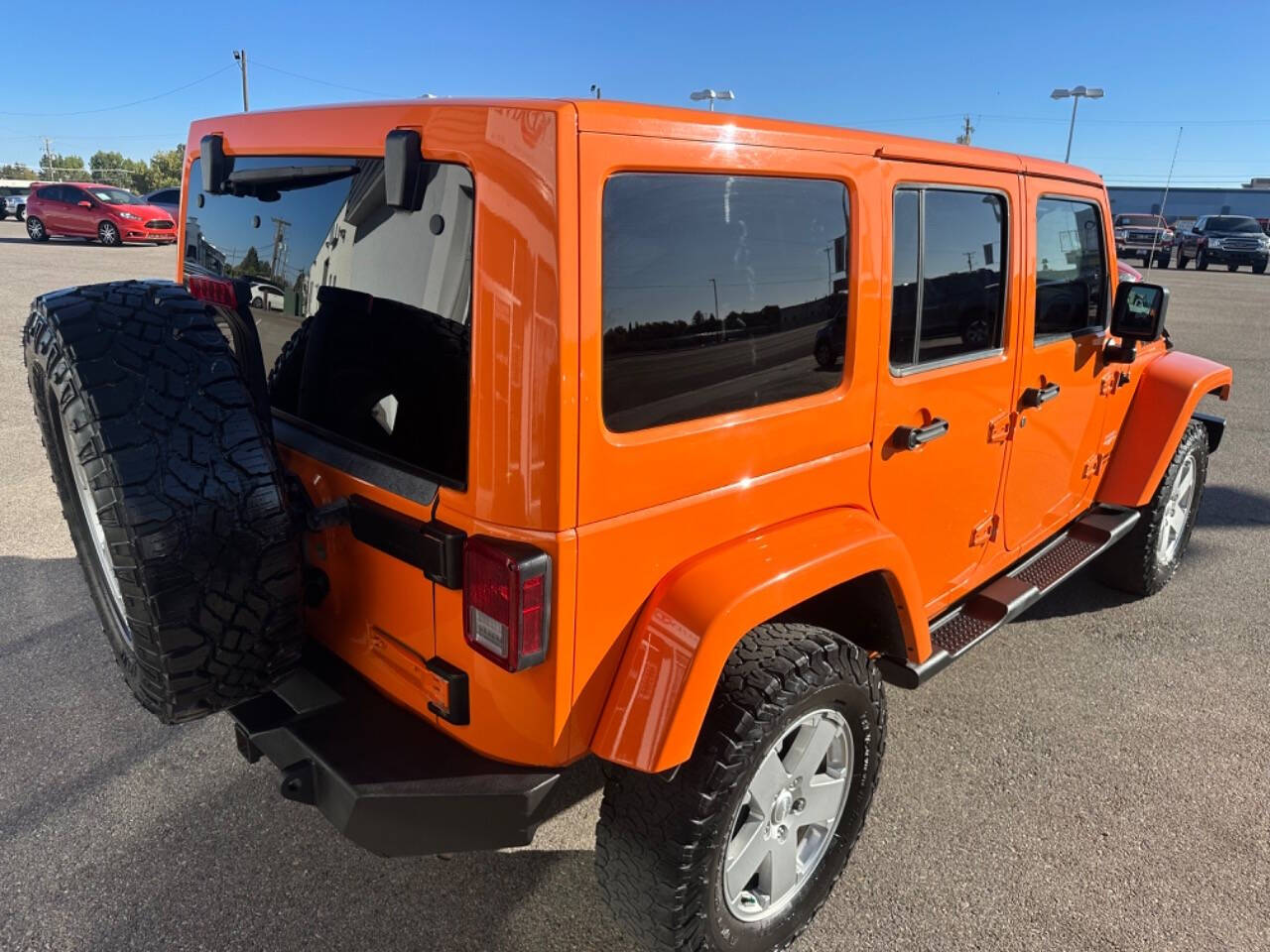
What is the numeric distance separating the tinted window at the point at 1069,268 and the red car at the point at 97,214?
74.1 ft

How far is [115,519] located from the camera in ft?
5.84

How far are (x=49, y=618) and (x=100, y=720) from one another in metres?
0.93

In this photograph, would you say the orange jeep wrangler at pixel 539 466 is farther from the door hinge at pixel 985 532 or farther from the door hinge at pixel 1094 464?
the door hinge at pixel 1094 464

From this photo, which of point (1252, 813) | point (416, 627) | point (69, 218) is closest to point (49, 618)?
point (416, 627)

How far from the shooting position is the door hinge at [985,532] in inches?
117

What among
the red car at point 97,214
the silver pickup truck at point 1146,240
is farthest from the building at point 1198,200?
the red car at point 97,214

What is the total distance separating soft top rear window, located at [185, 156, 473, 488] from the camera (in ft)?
5.68

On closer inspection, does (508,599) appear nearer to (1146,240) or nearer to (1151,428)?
(1151,428)

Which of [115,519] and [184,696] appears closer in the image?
[115,519]

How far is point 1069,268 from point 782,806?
2261 millimetres

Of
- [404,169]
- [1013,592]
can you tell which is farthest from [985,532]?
[404,169]

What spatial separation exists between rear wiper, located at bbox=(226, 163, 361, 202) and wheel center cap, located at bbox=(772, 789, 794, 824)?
1806 mm

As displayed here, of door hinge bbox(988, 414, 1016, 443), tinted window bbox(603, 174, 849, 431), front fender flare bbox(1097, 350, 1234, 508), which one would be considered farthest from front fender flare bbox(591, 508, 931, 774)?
front fender flare bbox(1097, 350, 1234, 508)

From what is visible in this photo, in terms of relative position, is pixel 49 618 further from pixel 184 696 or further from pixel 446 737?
pixel 446 737
